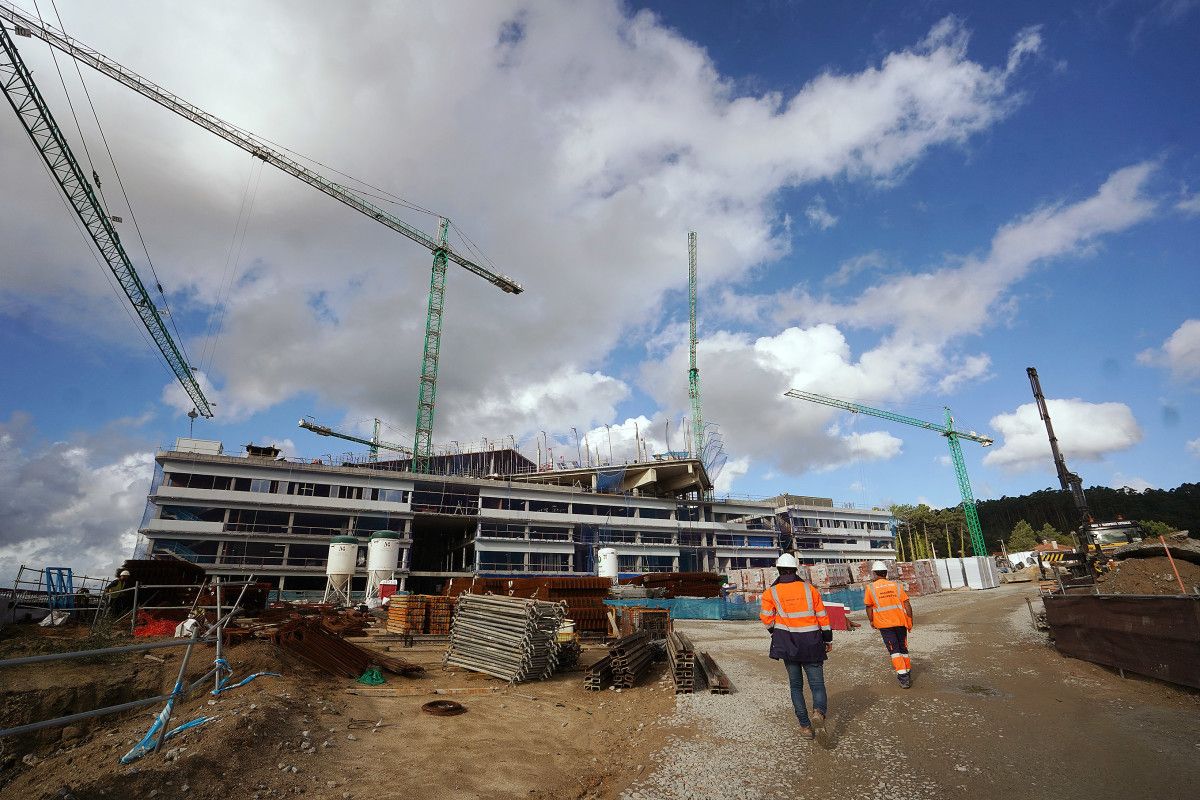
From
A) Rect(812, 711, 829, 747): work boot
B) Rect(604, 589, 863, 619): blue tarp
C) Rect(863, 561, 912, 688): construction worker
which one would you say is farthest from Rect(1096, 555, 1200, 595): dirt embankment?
Rect(604, 589, 863, 619): blue tarp

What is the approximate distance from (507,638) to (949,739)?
914 centimetres

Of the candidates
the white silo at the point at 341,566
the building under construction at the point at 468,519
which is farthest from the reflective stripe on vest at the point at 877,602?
the building under construction at the point at 468,519

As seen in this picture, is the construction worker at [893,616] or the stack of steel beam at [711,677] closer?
the construction worker at [893,616]

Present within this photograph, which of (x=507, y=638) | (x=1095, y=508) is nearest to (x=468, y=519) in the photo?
(x=507, y=638)

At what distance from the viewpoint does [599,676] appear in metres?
11.5

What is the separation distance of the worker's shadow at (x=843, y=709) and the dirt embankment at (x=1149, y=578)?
5.43 metres

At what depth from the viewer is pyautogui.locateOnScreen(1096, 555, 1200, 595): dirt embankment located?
400 inches

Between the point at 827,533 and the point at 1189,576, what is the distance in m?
76.6

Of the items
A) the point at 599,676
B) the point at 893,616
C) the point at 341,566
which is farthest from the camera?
the point at 341,566

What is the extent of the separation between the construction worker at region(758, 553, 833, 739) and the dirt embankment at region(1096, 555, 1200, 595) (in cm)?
713

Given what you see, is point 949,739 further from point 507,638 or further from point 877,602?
point 507,638

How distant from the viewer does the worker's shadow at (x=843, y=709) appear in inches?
258

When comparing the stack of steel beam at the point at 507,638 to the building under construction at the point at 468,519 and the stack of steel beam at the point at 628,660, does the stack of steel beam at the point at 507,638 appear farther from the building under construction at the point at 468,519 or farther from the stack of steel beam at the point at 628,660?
the building under construction at the point at 468,519

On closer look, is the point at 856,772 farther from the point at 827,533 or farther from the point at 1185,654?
the point at 827,533
